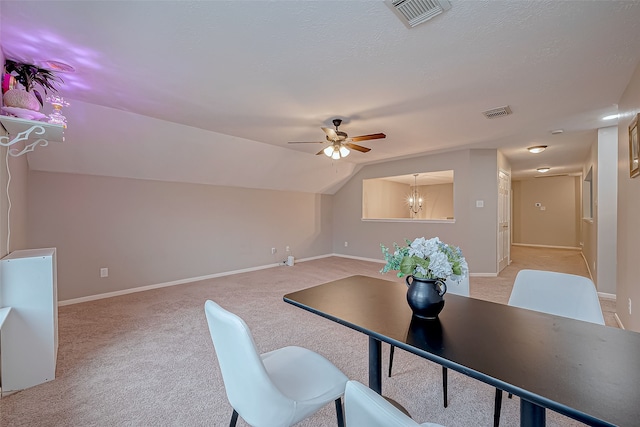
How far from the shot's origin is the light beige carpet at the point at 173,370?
161 cm

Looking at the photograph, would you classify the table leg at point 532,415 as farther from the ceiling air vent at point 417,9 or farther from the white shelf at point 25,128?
the white shelf at point 25,128

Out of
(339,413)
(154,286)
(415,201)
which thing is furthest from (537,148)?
(154,286)

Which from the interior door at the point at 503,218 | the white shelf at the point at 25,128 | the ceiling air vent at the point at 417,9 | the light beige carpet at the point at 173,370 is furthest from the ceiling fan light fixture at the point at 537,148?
the white shelf at the point at 25,128

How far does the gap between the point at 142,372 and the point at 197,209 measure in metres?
3.06

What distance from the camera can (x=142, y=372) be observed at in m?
2.04

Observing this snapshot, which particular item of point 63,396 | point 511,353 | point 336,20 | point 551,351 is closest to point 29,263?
point 63,396

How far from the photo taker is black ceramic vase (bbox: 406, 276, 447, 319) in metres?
1.19

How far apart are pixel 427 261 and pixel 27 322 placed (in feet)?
8.62

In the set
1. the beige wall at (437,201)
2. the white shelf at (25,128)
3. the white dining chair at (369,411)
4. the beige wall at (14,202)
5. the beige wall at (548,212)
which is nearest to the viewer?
the white dining chair at (369,411)

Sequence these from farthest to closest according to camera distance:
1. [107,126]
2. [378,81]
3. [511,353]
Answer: [107,126], [378,81], [511,353]

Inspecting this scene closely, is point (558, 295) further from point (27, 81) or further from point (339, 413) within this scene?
point (27, 81)

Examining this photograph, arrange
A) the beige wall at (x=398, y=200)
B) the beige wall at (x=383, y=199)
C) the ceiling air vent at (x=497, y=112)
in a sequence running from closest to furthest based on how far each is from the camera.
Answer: the ceiling air vent at (x=497, y=112)
the beige wall at (x=383, y=199)
the beige wall at (x=398, y=200)

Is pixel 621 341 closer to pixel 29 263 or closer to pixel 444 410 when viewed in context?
pixel 444 410

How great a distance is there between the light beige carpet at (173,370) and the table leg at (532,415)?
0.76 metres
